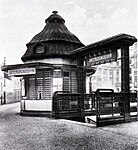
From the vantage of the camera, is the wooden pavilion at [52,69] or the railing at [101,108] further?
the wooden pavilion at [52,69]

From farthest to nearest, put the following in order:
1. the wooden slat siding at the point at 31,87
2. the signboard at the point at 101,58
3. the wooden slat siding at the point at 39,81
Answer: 1. the wooden slat siding at the point at 31,87
2. the wooden slat siding at the point at 39,81
3. the signboard at the point at 101,58

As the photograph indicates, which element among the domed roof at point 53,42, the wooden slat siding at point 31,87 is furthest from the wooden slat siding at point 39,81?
the domed roof at point 53,42

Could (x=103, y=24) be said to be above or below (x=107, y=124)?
above

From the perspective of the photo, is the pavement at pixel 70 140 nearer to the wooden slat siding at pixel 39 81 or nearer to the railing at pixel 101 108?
the railing at pixel 101 108

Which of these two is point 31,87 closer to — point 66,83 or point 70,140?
point 66,83

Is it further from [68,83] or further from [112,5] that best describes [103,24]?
[68,83]

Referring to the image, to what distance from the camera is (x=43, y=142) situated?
4914mm

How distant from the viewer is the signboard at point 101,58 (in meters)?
7.87

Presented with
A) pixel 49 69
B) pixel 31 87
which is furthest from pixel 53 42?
pixel 31 87

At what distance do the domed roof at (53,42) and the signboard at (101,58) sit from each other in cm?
349

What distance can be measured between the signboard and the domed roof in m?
3.49

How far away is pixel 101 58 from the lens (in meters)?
8.47

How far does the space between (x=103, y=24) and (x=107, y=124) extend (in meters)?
3.17

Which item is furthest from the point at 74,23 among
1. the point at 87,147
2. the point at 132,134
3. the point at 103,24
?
the point at 87,147
